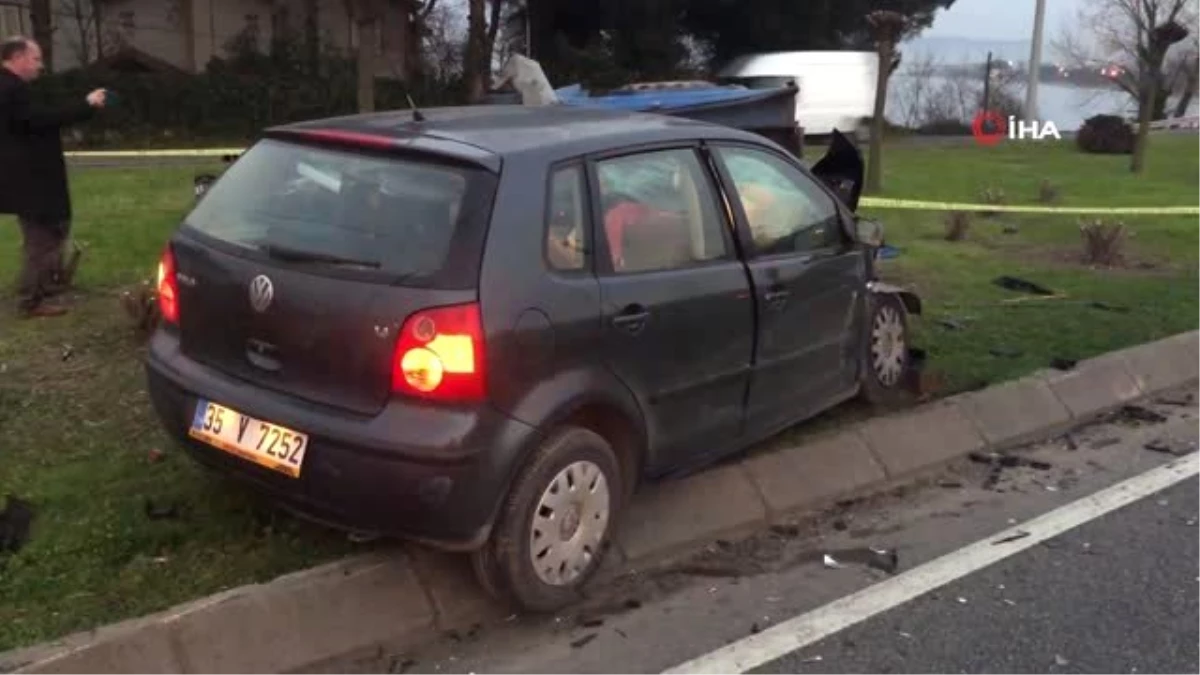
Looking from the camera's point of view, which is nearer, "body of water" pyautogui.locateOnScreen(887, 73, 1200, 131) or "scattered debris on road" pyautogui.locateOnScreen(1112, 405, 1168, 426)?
"scattered debris on road" pyautogui.locateOnScreen(1112, 405, 1168, 426)

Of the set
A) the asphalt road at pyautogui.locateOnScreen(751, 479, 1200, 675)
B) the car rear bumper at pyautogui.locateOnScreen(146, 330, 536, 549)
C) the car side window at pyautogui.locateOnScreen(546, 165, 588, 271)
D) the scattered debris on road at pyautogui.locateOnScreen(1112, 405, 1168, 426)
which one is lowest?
the scattered debris on road at pyautogui.locateOnScreen(1112, 405, 1168, 426)

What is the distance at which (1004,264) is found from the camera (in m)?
10.5

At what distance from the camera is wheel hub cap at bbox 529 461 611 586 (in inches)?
159

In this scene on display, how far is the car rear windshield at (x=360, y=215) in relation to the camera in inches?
149

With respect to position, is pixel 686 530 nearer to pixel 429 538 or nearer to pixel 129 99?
pixel 429 538

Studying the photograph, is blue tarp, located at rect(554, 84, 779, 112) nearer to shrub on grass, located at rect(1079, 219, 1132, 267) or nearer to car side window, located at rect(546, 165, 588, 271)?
shrub on grass, located at rect(1079, 219, 1132, 267)

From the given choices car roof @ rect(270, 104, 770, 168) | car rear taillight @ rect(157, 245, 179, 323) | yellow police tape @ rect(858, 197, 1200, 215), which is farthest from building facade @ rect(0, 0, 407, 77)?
car rear taillight @ rect(157, 245, 179, 323)

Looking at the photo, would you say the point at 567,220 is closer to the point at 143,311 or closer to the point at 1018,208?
the point at 143,311

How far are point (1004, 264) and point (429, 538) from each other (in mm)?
7904

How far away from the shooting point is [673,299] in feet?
14.4

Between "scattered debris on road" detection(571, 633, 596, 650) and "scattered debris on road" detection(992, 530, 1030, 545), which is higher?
"scattered debris on road" detection(571, 633, 596, 650)

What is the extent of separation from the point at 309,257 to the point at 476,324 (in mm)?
626

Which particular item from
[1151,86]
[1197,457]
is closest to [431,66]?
[1151,86]

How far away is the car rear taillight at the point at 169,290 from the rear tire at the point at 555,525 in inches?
54.7
